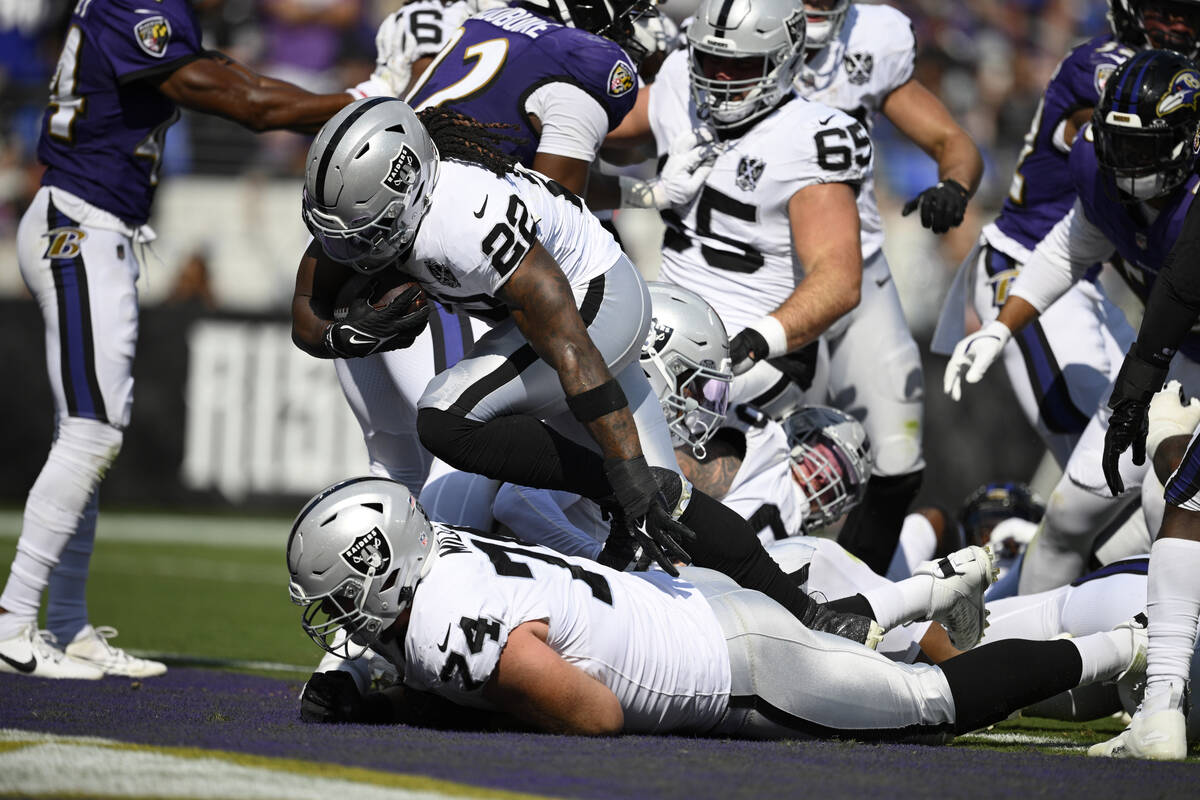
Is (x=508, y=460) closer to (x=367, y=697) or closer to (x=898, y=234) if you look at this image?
(x=367, y=697)

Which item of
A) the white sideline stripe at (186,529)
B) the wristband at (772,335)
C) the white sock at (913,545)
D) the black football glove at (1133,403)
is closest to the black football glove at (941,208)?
the wristband at (772,335)

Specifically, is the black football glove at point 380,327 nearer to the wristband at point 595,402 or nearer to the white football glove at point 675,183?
the wristband at point 595,402

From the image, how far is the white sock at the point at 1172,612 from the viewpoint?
359 centimetres

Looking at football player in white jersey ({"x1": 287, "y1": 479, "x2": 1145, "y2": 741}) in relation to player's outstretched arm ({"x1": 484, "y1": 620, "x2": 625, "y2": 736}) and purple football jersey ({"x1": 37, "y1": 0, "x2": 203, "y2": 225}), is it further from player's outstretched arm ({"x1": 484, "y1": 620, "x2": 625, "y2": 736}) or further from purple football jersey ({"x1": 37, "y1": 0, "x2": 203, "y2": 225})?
purple football jersey ({"x1": 37, "y1": 0, "x2": 203, "y2": 225})

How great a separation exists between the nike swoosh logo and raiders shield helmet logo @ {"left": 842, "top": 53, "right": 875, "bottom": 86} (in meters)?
3.72

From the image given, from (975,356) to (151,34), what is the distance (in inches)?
115

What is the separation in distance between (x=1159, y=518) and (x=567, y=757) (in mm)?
2215

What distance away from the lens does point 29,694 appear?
4.27 metres

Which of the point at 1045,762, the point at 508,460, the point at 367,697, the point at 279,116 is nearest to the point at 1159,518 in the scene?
the point at 1045,762

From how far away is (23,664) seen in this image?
4801 mm

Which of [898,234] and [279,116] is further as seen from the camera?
[898,234]

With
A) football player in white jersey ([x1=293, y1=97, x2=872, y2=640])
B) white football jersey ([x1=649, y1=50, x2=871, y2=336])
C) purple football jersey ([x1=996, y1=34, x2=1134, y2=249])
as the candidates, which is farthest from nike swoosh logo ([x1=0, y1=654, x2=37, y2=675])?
purple football jersey ([x1=996, y1=34, x2=1134, y2=249])

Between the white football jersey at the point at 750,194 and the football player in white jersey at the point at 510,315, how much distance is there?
4.64 ft

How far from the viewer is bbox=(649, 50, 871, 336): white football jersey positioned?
17.3 feet
